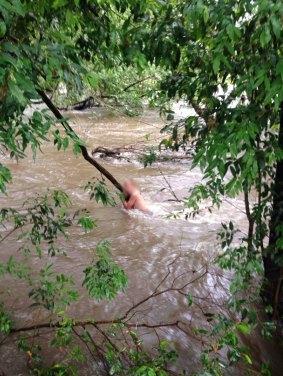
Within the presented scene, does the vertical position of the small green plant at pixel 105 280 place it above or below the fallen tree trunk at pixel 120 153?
below

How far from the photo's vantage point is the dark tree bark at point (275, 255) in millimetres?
2809

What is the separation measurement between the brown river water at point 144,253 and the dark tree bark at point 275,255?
0.42 m

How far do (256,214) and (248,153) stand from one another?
1092mm

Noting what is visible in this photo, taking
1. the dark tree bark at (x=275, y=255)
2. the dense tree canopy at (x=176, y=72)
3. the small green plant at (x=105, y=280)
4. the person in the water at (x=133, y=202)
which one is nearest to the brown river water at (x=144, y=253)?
the person in the water at (x=133, y=202)

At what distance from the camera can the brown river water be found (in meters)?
3.47

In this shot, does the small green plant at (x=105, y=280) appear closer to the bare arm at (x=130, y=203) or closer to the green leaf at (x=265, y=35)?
the green leaf at (x=265, y=35)

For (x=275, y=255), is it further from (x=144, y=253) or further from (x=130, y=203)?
(x=130, y=203)

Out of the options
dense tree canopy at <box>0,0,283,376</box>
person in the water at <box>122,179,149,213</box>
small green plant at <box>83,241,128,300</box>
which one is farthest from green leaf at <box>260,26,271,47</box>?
person in the water at <box>122,179,149,213</box>

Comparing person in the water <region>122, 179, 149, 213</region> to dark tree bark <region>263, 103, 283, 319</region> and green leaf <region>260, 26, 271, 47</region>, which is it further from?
green leaf <region>260, 26, 271, 47</region>

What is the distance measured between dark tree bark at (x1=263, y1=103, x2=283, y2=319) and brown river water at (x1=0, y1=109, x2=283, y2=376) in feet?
1.38

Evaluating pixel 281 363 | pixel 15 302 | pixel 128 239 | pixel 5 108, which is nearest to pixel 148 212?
pixel 128 239

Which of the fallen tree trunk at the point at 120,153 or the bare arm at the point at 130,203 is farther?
the fallen tree trunk at the point at 120,153

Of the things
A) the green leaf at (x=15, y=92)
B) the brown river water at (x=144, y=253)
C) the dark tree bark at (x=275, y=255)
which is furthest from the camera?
the brown river water at (x=144, y=253)

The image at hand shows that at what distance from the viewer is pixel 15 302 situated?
→ 3.94m
